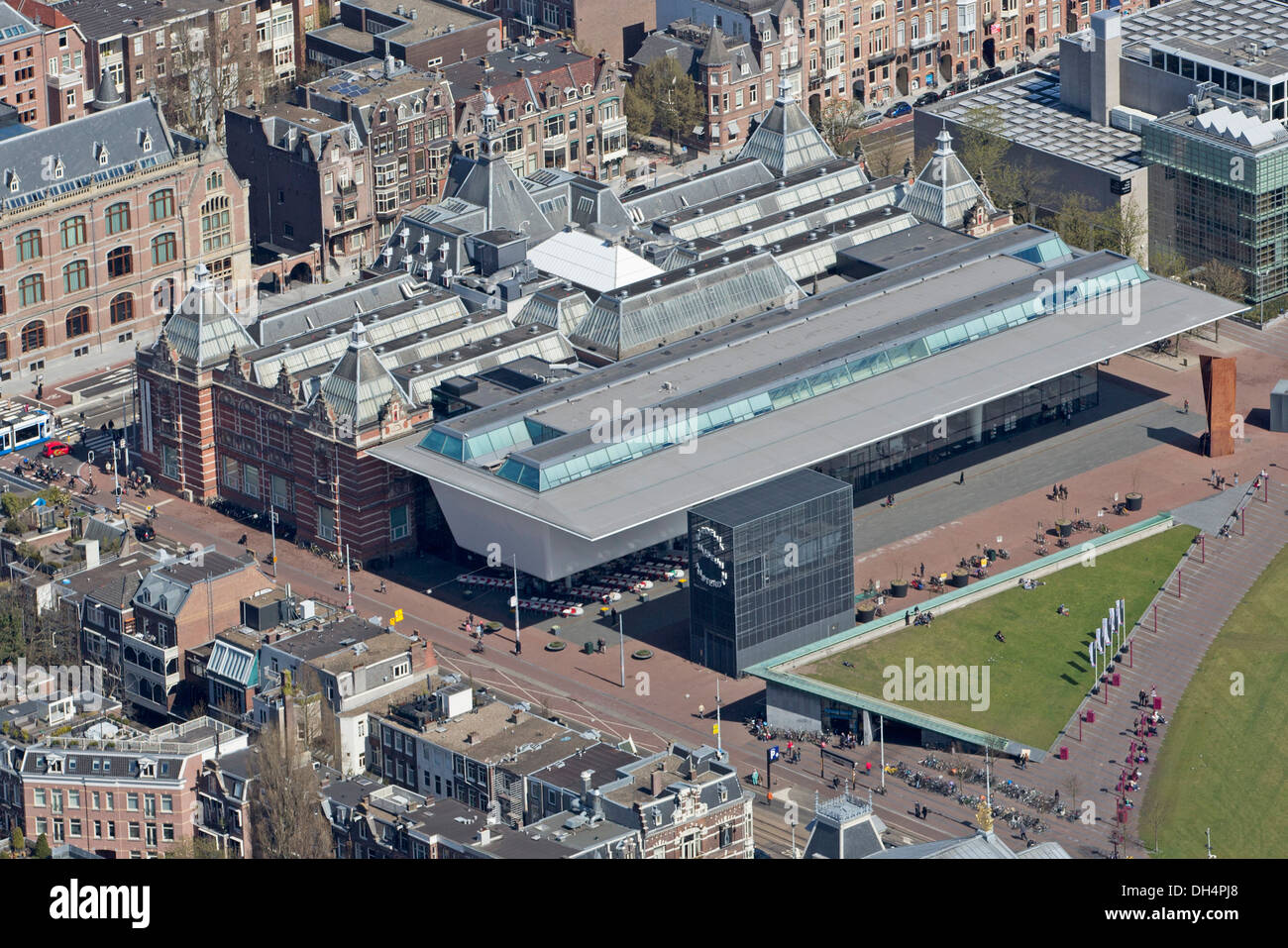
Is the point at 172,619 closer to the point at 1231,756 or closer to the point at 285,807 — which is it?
the point at 285,807

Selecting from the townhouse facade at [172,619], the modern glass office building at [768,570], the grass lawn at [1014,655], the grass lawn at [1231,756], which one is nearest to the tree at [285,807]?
the townhouse facade at [172,619]

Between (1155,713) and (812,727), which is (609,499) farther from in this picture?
(1155,713)

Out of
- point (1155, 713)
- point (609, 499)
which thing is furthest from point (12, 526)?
point (1155, 713)

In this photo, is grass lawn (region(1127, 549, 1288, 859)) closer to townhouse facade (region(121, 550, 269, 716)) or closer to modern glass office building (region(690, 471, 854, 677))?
modern glass office building (region(690, 471, 854, 677))

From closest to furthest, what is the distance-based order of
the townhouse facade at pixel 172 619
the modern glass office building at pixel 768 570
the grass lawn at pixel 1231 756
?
1. the grass lawn at pixel 1231 756
2. the townhouse facade at pixel 172 619
3. the modern glass office building at pixel 768 570

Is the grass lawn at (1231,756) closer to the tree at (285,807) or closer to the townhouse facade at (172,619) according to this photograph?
the tree at (285,807)

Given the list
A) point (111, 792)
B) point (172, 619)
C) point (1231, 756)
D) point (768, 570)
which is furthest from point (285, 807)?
point (1231, 756)
